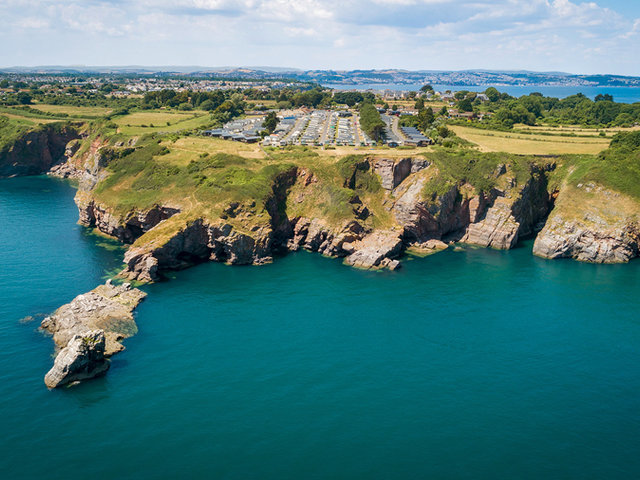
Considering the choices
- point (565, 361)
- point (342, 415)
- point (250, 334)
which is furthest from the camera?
point (250, 334)

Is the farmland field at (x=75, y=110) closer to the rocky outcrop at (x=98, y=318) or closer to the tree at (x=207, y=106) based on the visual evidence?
the tree at (x=207, y=106)

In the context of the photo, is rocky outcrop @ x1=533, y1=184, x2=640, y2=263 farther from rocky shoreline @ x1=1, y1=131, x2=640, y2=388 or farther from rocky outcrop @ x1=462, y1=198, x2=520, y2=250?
rocky outcrop @ x1=462, y1=198, x2=520, y2=250

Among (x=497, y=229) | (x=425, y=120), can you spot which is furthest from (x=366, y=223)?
(x=425, y=120)

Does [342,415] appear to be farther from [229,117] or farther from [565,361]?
[229,117]

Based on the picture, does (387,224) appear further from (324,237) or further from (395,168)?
(395,168)

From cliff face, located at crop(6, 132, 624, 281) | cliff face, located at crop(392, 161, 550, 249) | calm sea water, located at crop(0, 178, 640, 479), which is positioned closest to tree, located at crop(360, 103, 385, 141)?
cliff face, located at crop(6, 132, 624, 281)

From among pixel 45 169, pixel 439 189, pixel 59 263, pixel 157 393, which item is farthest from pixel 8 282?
pixel 45 169
